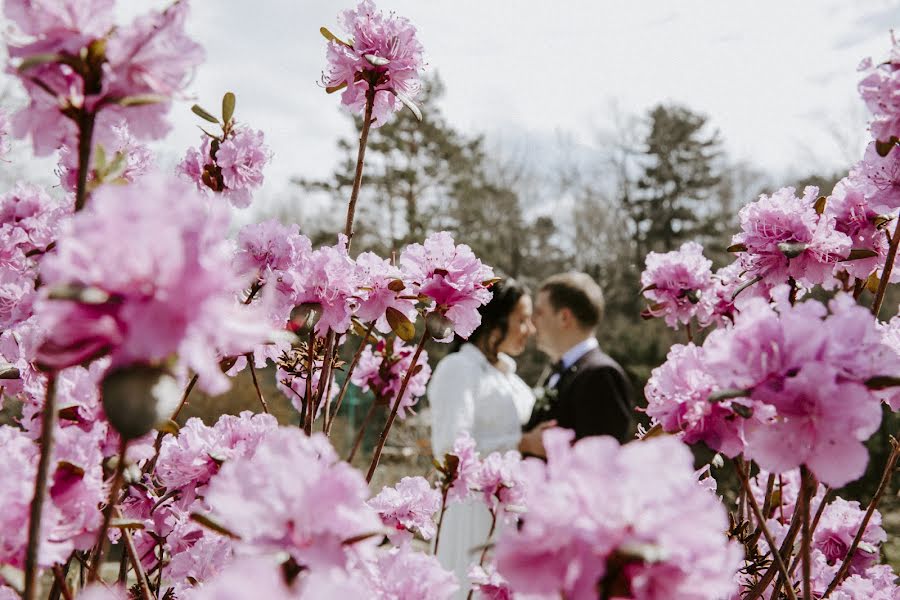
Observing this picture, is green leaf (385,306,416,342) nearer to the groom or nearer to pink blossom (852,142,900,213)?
pink blossom (852,142,900,213)

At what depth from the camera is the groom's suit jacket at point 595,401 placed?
3930mm

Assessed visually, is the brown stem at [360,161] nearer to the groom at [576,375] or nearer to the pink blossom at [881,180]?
the pink blossom at [881,180]

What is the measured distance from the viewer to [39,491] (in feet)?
2.05

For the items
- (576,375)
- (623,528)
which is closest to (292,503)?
(623,528)

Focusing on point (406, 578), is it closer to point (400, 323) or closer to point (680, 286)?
point (400, 323)

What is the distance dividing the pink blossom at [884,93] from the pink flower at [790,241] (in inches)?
14.3

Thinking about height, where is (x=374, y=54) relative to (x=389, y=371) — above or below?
above

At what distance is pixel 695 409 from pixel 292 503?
2.36 ft

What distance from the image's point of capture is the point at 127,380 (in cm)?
55

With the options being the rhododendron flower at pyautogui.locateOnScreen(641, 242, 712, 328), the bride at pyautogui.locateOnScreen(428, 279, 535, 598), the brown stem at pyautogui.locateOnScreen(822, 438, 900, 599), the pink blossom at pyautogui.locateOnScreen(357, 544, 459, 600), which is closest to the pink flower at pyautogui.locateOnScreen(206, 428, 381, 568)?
the pink blossom at pyautogui.locateOnScreen(357, 544, 459, 600)

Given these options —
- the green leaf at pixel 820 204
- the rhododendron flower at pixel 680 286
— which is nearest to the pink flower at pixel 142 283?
the green leaf at pixel 820 204

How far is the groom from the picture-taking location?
13.0 feet

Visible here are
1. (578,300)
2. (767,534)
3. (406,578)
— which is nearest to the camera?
(406,578)

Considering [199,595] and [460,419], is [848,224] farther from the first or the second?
[460,419]
